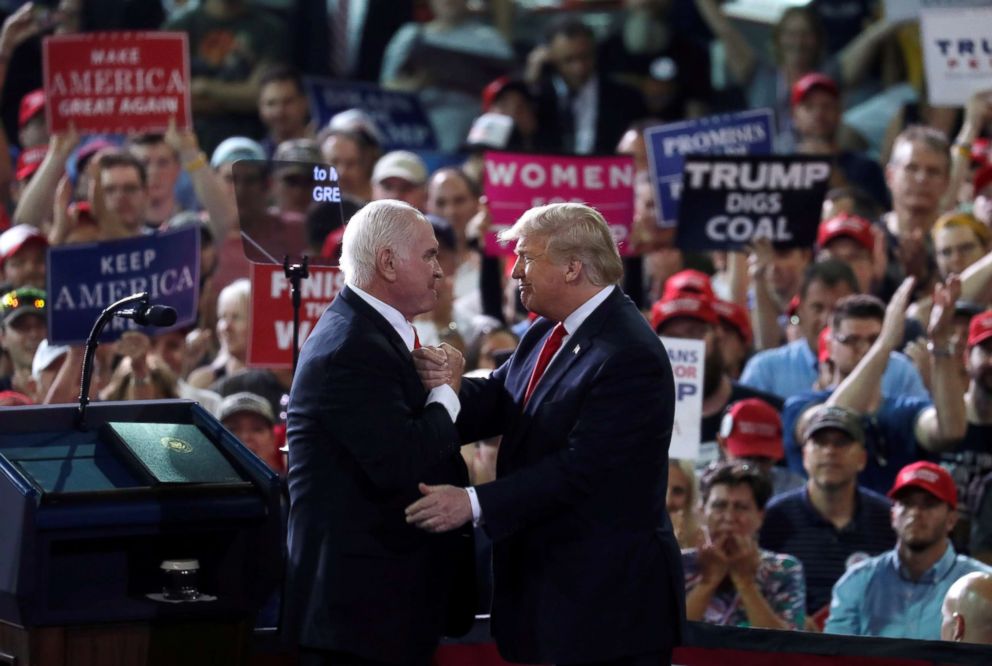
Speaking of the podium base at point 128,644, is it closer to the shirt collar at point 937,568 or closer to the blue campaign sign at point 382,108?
the shirt collar at point 937,568

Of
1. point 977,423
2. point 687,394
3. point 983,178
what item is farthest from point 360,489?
point 983,178

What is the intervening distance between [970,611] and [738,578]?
1076mm

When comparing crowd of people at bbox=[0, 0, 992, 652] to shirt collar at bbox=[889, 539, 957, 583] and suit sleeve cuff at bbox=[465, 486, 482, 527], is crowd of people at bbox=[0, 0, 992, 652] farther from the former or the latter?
suit sleeve cuff at bbox=[465, 486, 482, 527]

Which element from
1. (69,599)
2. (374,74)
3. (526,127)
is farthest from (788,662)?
(374,74)

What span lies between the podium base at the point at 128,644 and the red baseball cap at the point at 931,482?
3.08 m

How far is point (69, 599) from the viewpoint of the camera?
15.2ft

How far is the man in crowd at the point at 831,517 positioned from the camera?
7.45 metres

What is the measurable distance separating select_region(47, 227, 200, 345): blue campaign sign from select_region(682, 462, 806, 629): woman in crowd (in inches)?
100

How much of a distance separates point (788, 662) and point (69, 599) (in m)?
1.98

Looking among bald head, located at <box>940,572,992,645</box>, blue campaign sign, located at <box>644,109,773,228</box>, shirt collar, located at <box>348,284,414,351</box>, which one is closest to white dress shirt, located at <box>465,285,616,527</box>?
shirt collar, located at <box>348,284,414,351</box>

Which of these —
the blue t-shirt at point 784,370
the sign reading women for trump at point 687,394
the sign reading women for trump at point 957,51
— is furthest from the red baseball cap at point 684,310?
the sign reading women for trump at point 957,51

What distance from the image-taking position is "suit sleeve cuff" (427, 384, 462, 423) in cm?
486

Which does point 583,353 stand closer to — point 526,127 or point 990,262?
point 990,262

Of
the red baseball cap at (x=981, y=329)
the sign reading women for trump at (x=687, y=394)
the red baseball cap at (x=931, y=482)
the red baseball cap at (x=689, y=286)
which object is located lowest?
the red baseball cap at (x=931, y=482)
